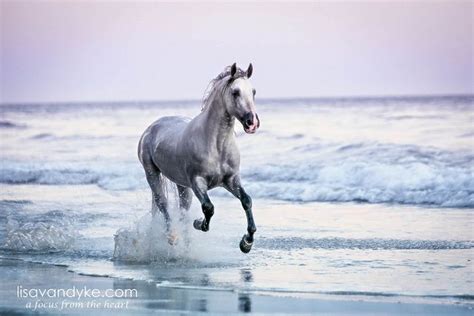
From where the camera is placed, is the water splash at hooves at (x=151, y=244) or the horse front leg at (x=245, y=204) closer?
the horse front leg at (x=245, y=204)

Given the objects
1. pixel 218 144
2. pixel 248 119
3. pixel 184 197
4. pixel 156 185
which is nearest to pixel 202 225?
pixel 218 144

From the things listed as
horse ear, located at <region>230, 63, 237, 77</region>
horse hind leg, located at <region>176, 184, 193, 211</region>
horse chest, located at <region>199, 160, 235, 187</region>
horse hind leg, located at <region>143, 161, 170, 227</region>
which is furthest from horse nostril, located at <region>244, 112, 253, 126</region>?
horse hind leg, located at <region>143, 161, 170, 227</region>

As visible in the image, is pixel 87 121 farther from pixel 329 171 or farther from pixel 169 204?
pixel 169 204

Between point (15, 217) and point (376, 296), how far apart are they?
17.7 ft

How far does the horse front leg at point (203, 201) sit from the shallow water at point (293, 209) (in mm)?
349

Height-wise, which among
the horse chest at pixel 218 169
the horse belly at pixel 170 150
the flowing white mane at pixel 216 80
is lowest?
the horse chest at pixel 218 169

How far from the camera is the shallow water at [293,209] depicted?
7727 mm

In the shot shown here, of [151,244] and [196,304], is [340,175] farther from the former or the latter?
[196,304]

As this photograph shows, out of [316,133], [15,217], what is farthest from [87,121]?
[15,217]

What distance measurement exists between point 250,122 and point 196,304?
1.28 metres

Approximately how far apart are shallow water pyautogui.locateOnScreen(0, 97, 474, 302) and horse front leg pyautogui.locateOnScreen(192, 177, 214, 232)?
349mm

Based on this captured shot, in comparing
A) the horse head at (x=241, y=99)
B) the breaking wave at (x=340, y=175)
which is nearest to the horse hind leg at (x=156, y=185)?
the horse head at (x=241, y=99)

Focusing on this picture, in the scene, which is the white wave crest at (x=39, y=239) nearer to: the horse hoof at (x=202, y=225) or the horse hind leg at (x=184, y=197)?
the horse hind leg at (x=184, y=197)

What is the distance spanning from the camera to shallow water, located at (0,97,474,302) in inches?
304
